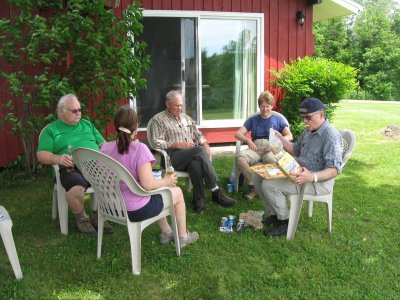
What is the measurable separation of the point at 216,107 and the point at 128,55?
2.53m

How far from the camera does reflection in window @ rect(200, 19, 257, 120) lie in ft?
21.1

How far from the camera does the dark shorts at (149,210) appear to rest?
255 centimetres

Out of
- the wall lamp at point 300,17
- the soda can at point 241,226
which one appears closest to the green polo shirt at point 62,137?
the soda can at point 241,226

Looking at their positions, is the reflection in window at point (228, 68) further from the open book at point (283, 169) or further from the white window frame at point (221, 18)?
the open book at point (283, 169)

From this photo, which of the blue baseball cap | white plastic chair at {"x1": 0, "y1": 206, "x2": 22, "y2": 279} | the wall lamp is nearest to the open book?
the blue baseball cap

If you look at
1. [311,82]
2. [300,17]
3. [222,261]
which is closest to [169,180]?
[222,261]

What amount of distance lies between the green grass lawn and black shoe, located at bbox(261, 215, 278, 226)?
0.19 metres

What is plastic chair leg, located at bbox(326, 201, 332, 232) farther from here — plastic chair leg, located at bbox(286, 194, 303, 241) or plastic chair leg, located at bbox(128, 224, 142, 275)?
plastic chair leg, located at bbox(128, 224, 142, 275)

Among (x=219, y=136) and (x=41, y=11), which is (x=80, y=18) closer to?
(x=41, y=11)

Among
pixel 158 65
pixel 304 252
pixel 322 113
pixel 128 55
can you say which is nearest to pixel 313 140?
pixel 322 113

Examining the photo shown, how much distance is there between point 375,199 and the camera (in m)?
4.03

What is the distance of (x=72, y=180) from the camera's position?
3111 millimetres

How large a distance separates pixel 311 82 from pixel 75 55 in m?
3.57

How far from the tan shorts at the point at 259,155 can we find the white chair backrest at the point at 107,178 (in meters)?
1.69
